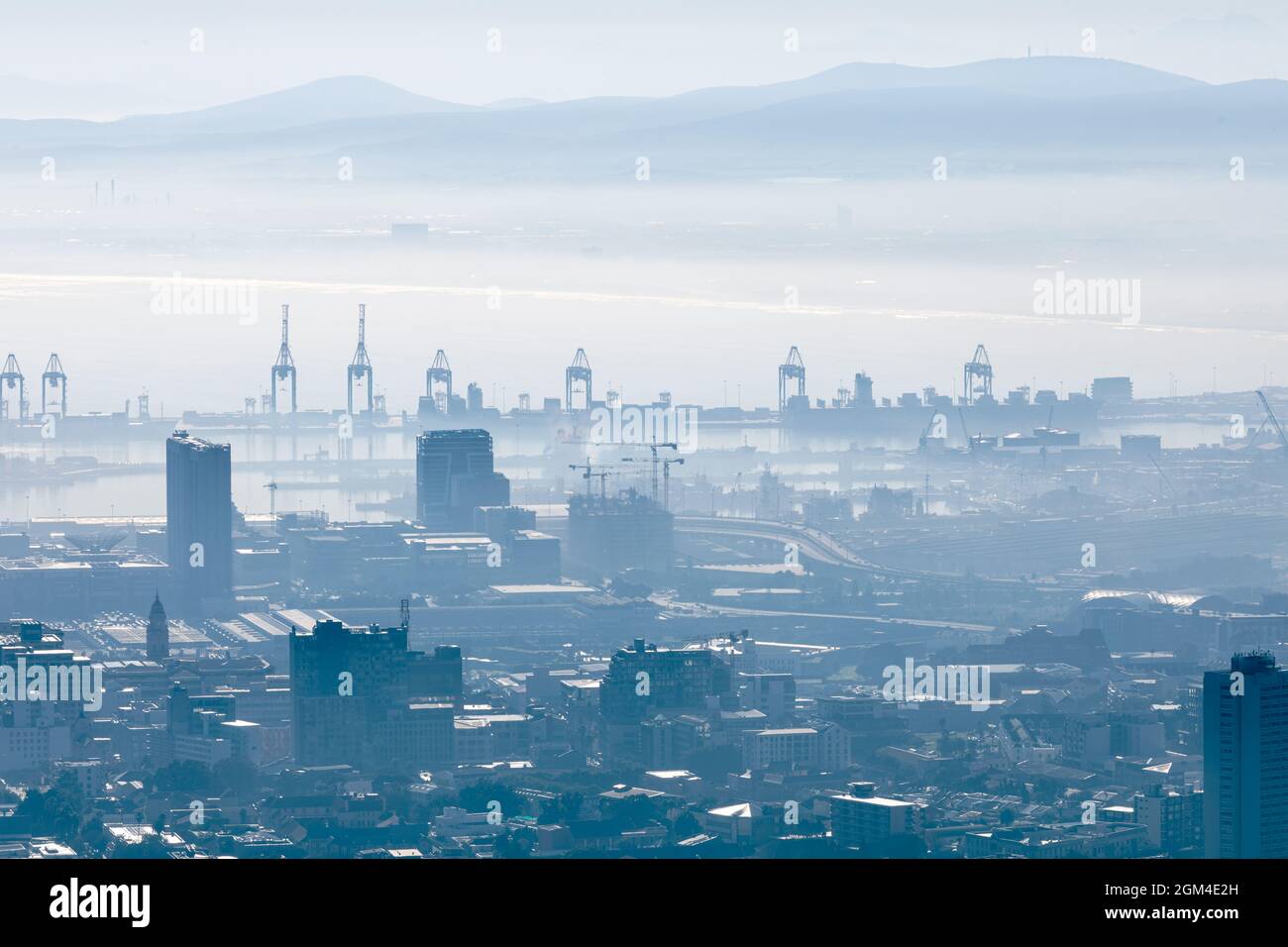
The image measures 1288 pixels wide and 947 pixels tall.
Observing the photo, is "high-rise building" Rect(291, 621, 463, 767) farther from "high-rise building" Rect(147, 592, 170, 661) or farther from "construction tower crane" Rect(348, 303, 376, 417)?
"construction tower crane" Rect(348, 303, 376, 417)

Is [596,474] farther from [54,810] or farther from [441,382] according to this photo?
[54,810]

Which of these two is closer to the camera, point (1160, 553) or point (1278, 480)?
point (1160, 553)

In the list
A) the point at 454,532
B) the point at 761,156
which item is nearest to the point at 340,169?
the point at 761,156

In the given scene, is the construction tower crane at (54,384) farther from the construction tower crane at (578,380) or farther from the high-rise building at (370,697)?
the high-rise building at (370,697)

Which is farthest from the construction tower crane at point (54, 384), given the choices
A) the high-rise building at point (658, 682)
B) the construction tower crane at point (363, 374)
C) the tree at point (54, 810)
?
the tree at point (54, 810)
